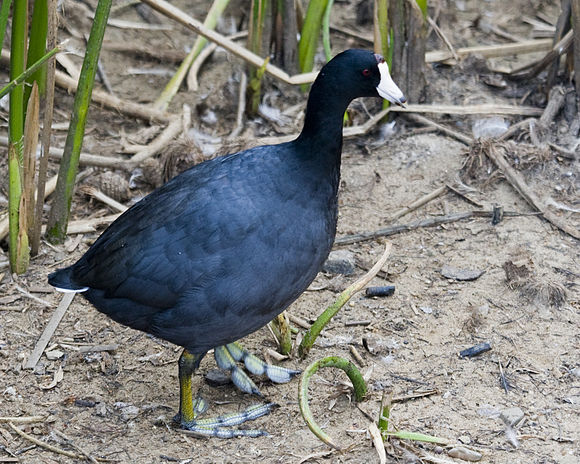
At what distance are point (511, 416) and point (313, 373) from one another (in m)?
0.76

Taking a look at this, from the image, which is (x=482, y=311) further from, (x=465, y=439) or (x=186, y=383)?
(x=186, y=383)

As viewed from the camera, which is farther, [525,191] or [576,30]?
[576,30]

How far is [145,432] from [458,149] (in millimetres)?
2524

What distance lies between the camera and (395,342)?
381cm

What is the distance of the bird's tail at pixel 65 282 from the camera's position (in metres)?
3.49

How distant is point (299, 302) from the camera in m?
4.16

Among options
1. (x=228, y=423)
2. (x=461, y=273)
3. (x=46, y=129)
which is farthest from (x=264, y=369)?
(x=46, y=129)

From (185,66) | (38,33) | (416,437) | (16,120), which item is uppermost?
(38,33)

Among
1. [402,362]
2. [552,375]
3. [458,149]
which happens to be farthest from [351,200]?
[552,375]

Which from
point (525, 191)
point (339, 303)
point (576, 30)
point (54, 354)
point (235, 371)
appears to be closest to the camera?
point (339, 303)

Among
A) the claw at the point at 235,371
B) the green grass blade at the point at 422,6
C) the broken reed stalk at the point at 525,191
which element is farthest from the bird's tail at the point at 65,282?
the green grass blade at the point at 422,6

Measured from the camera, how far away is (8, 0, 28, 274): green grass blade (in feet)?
12.4

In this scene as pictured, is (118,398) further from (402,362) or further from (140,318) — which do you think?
(402,362)

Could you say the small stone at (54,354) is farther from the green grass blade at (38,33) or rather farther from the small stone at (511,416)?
the small stone at (511,416)
